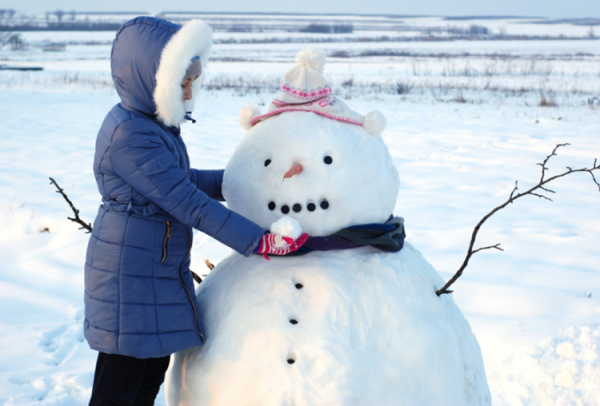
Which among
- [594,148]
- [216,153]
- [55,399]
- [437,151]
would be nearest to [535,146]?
[594,148]

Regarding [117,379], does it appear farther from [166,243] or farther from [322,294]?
[322,294]

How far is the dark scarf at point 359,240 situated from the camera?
76.7 inches

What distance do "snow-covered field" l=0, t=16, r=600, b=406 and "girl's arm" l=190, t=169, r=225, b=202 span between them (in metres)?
1.26

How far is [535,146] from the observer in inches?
333

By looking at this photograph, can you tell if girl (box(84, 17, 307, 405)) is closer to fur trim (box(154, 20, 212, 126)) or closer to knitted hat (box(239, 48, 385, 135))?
fur trim (box(154, 20, 212, 126))

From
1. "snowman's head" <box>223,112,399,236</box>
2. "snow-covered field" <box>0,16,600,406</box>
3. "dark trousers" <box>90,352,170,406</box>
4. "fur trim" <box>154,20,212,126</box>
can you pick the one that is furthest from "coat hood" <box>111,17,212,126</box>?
"snow-covered field" <box>0,16,600,406</box>

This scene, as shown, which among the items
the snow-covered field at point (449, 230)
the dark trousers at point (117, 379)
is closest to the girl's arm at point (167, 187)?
the dark trousers at point (117, 379)

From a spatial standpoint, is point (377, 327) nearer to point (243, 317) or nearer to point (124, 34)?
point (243, 317)

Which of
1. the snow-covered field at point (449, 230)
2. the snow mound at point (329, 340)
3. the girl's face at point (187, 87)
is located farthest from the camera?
the snow-covered field at point (449, 230)

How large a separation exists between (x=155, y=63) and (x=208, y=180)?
0.58 metres

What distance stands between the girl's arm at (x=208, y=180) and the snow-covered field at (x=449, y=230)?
4.15 feet

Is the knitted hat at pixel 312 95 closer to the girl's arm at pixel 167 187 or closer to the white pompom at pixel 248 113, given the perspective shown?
the white pompom at pixel 248 113

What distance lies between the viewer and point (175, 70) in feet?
5.98

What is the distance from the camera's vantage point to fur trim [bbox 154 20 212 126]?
182 centimetres
